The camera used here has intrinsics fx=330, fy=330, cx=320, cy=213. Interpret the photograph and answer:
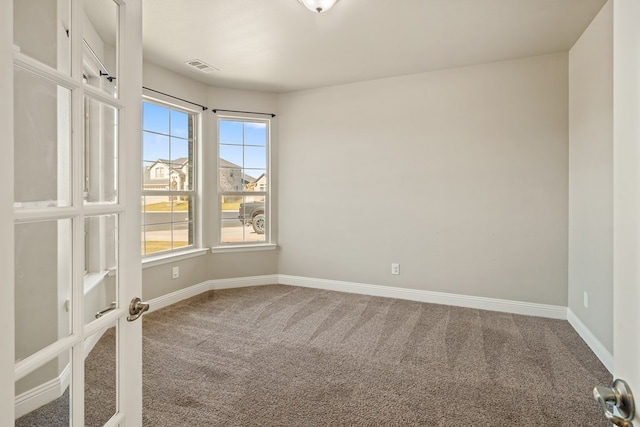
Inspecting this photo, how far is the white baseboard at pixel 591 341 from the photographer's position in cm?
236

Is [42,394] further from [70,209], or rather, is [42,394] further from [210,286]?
[210,286]

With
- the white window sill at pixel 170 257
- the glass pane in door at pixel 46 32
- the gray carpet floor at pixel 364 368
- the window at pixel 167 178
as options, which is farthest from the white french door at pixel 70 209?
the window at pixel 167 178

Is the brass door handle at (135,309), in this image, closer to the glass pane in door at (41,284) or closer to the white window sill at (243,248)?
the glass pane in door at (41,284)

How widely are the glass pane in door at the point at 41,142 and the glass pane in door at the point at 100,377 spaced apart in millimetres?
412

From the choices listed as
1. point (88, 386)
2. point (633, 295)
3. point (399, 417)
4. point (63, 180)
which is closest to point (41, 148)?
point (63, 180)

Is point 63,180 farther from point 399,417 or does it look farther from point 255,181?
point 255,181

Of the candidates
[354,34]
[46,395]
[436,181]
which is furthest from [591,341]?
[46,395]

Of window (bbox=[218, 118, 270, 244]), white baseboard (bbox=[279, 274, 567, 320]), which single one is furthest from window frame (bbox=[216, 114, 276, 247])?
white baseboard (bbox=[279, 274, 567, 320])

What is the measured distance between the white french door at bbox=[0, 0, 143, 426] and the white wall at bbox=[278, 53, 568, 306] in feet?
10.6

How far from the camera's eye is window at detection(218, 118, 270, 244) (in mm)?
4375

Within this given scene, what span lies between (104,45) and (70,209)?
0.56 m

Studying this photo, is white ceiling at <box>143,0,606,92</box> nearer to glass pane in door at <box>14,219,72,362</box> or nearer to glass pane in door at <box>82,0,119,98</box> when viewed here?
glass pane in door at <box>82,0,119,98</box>

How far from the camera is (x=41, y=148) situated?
780 millimetres

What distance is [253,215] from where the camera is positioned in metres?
4.56
